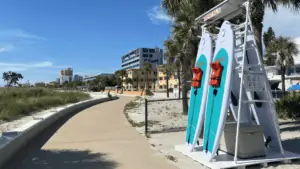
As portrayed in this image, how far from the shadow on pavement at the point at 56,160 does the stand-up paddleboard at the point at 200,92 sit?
221 cm

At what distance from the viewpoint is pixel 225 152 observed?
24.0ft

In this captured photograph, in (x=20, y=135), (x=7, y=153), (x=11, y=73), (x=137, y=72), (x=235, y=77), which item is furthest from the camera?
(x=137, y=72)

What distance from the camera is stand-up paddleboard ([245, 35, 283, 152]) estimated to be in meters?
7.06

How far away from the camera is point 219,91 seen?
6922mm

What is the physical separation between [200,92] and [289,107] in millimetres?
7823

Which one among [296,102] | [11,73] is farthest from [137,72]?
[296,102]

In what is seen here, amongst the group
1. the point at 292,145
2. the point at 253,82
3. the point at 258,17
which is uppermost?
the point at 258,17

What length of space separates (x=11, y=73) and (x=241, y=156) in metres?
A: 116

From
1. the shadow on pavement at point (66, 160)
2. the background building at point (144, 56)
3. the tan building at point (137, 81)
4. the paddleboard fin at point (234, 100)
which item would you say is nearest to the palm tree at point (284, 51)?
the paddleboard fin at point (234, 100)

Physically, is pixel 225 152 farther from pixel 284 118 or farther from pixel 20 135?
pixel 284 118

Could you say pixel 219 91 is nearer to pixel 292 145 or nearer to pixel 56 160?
pixel 292 145

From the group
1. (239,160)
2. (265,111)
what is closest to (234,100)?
(265,111)

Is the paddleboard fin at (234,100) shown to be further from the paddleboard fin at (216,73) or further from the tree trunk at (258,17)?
the tree trunk at (258,17)

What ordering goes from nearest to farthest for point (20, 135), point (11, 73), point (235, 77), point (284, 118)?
point (235, 77) → point (20, 135) → point (284, 118) → point (11, 73)
